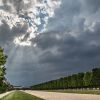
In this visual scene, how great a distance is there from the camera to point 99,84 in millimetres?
101562

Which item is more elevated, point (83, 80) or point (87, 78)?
point (83, 80)

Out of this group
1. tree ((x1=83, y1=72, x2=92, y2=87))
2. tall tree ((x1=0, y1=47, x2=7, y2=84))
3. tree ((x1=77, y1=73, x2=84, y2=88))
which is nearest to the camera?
tall tree ((x1=0, y1=47, x2=7, y2=84))

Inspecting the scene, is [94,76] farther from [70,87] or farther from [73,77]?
[70,87]

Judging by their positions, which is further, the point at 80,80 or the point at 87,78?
the point at 80,80

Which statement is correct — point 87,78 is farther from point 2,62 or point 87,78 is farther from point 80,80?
point 2,62

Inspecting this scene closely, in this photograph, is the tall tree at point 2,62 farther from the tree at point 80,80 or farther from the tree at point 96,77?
the tree at point 80,80

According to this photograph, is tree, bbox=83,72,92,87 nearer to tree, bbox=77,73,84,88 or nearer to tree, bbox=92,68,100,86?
tree, bbox=92,68,100,86

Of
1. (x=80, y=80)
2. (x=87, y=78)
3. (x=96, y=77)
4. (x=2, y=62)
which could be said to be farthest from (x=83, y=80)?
(x=2, y=62)

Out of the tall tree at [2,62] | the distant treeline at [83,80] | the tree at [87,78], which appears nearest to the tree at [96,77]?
the distant treeline at [83,80]

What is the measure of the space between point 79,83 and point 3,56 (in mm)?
67966

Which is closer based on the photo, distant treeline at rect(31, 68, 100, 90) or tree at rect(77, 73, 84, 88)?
distant treeline at rect(31, 68, 100, 90)

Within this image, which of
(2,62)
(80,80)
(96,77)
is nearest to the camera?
(2,62)

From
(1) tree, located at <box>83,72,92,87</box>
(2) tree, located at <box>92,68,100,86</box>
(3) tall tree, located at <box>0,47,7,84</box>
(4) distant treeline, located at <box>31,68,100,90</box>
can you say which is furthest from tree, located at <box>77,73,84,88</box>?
(3) tall tree, located at <box>0,47,7,84</box>

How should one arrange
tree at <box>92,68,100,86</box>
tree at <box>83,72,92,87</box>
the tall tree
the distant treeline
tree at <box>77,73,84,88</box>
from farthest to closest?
tree at <box>77,73,84,88</box>, tree at <box>83,72,92,87</box>, the distant treeline, tree at <box>92,68,100,86</box>, the tall tree
